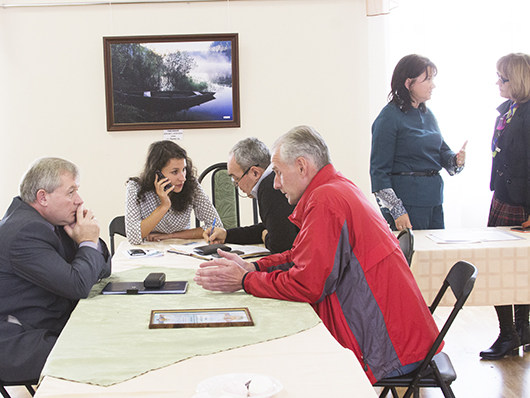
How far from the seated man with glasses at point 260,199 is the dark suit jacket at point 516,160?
4.69 ft

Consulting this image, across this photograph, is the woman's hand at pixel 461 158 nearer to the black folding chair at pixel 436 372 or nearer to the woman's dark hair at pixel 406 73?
the woman's dark hair at pixel 406 73

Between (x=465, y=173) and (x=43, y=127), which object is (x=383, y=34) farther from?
(x=43, y=127)

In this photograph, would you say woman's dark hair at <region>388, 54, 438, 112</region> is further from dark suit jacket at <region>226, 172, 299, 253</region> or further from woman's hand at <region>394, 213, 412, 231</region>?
dark suit jacket at <region>226, 172, 299, 253</region>

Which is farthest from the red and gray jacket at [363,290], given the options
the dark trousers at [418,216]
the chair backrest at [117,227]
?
the chair backrest at [117,227]

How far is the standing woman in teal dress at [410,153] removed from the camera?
2.82 m

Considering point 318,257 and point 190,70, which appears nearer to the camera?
point 318,257

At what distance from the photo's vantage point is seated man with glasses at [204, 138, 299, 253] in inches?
83.9

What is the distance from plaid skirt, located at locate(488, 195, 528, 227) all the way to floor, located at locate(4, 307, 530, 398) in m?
0.69

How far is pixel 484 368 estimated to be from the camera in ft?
8.71

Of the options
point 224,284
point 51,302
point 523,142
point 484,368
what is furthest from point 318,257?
point 523,142

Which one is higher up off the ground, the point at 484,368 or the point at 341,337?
the point at 341,337

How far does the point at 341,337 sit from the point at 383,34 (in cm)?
330

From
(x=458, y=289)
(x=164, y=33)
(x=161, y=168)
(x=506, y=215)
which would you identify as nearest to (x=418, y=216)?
(x=506, y=215)

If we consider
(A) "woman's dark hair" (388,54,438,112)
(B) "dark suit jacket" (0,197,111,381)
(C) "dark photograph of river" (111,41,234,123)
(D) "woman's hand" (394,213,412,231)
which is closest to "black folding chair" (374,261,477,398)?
(B) "dark suit jacket" (0,197,111,381)
